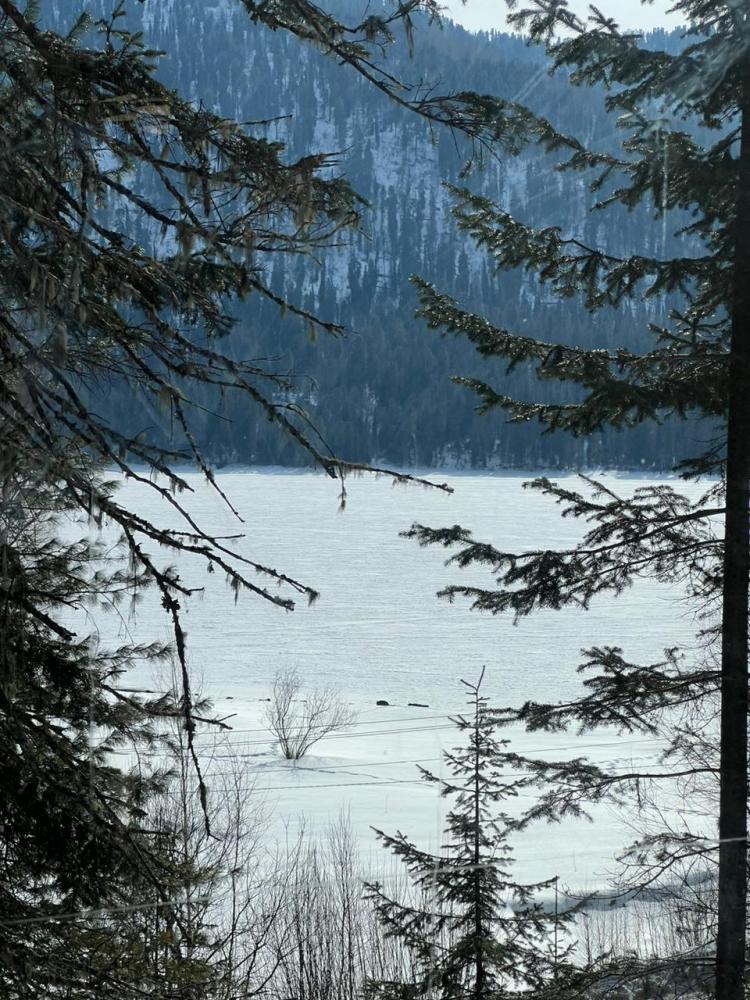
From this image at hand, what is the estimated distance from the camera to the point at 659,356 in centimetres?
499

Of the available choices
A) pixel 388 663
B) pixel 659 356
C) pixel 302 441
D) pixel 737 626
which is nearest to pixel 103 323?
pixel 302 441

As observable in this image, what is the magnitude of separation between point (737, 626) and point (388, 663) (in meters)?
21.1

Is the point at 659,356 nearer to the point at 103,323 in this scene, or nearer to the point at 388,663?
the point at 103,323

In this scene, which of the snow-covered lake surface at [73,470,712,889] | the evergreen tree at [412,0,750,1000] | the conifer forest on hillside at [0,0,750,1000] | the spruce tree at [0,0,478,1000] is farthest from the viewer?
the snow-covered lake surface at [73,470,712,889]

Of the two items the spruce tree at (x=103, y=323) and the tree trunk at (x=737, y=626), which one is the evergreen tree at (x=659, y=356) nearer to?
the tree trunk at (x=737, y=626)

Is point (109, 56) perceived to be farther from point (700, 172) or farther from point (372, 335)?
point (372, 335)

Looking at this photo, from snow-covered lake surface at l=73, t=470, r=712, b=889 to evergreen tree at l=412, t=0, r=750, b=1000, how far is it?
749 millimetres

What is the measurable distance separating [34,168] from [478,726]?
4.45 meters

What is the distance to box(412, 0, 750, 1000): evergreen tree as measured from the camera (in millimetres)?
4676

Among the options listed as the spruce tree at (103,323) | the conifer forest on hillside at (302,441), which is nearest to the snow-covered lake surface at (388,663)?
the conifer forest on hillside at (302,441)

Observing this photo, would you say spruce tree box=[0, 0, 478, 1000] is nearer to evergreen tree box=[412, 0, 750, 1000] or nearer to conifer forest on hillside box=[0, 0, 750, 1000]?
conifer forest on hillside box=[0, 0, 750, 1000]

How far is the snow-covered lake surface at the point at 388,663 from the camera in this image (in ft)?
48.4

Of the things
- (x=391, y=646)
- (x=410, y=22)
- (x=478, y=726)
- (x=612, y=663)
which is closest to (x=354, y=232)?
(x=410, y=22)

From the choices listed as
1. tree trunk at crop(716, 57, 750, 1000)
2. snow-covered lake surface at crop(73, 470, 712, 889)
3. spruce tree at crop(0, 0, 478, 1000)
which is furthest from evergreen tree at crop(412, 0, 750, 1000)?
spruce tree at crop(0, 0, 478, 1000)
